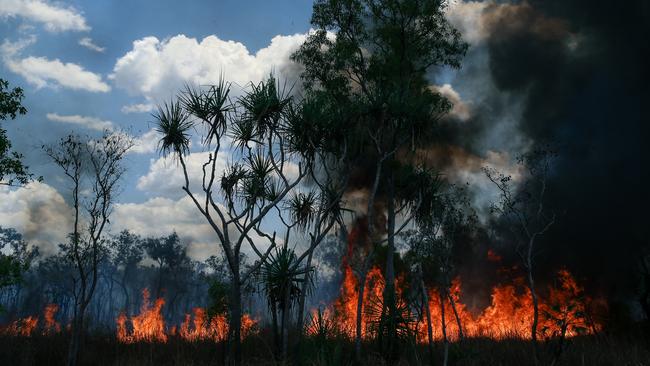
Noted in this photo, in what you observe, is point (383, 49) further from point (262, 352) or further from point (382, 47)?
point (262, 352)

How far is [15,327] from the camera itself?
17.6 metres

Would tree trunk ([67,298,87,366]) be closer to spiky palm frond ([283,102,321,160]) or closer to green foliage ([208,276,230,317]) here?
green foliage ([208,276,230,317])

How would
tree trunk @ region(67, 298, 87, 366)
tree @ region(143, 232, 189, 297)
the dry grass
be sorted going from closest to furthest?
the dry grass → tree trunk @ region(67, 298, 87, 366) → tree @ region(143, 232, 189, 297)

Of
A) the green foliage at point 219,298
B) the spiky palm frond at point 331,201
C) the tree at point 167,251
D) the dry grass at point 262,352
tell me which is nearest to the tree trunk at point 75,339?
the dry grass at point 262,352

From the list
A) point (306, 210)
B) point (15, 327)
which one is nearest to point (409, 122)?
point (306, 210)

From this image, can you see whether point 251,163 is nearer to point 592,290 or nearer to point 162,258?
point 592,290

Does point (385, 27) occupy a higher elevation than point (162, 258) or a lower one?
higher

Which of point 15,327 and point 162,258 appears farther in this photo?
point 162,258

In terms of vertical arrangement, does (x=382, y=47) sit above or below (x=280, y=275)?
above

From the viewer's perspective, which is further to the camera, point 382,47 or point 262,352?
point 382,47

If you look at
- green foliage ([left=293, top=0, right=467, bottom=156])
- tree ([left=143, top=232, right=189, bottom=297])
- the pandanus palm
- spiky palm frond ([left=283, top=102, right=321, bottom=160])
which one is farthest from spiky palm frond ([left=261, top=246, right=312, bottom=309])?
tree ([left=143, top=232, right=189, bottom=297])

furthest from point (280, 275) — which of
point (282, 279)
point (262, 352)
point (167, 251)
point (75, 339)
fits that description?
point (167, 251)

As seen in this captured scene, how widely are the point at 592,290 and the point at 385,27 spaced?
72.9 feet

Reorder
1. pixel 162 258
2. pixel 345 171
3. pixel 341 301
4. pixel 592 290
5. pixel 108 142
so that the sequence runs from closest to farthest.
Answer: pixel 345 171, pixel 108 142, pixel 341 301, pixel 592 290, pixel 162 258
